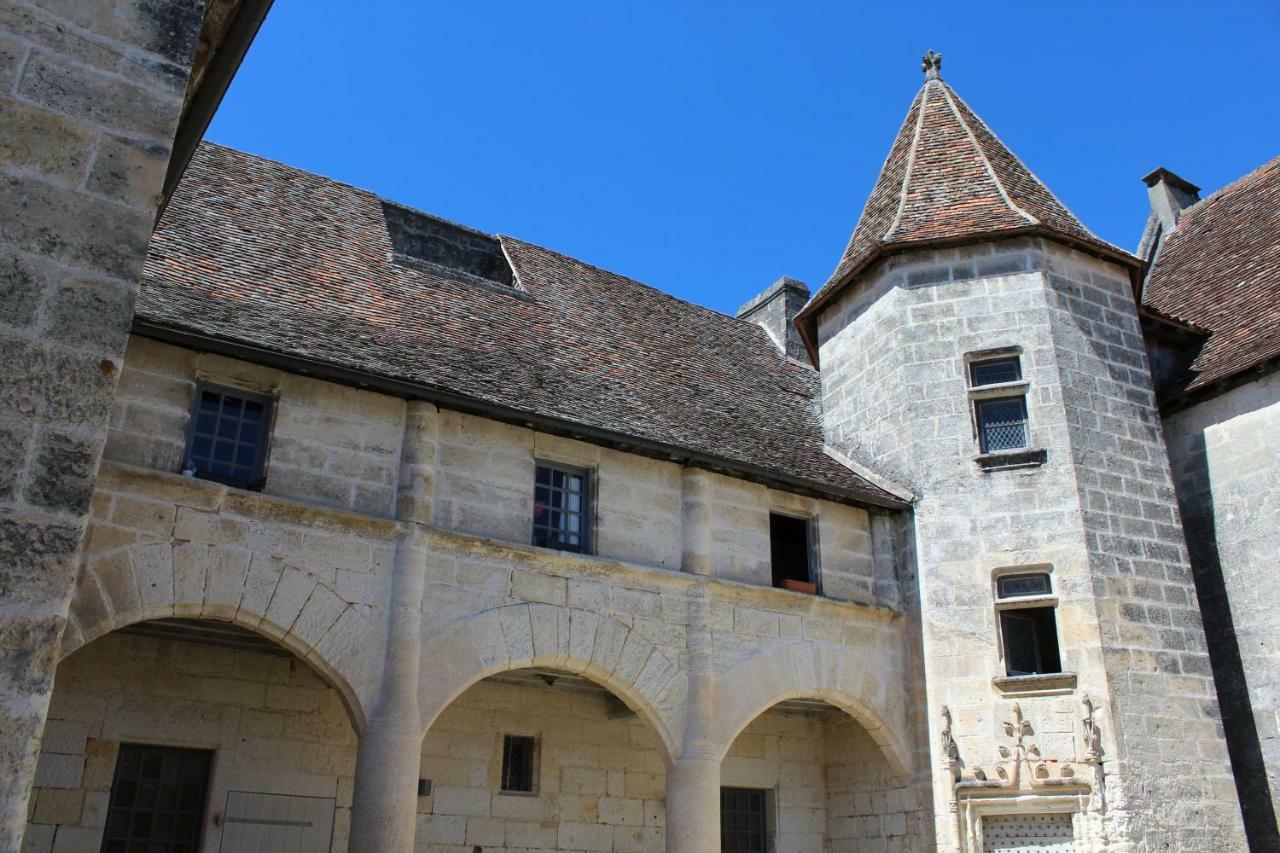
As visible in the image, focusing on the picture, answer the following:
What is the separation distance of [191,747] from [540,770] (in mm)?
3256

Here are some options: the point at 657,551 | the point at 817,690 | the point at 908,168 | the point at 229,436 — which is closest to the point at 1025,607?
the point at 817,690

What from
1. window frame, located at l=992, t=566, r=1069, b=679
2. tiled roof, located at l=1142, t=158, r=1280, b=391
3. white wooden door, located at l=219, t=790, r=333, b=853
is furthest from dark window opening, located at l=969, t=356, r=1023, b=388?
white wooden door, located at l=219, t=790, r=333, b=853

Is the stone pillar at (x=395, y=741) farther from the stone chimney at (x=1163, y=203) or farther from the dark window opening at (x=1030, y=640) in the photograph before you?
the stone chimney at (x=1163, y=203)

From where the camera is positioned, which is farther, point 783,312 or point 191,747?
point 783,312

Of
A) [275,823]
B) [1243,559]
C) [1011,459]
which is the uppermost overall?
[1011,459]

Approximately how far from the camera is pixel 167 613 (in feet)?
26.0

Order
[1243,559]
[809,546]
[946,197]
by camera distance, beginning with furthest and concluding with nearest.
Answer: [946,197] < [809,546] < [1243,559]

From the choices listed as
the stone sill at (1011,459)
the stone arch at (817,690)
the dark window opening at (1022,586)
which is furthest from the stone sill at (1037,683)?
the stone sill at (1011,459)

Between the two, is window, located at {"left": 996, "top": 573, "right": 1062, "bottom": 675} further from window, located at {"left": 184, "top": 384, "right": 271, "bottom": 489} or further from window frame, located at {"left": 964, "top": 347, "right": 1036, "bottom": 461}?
window, located at {"left": 184, "top": 384, "right": 271, "bottom": 489}

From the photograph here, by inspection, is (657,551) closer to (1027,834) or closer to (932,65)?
(1027,834)

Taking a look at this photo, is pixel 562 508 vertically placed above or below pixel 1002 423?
below

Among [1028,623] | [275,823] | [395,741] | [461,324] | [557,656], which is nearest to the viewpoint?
[395,741]

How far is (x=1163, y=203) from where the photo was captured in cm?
1745

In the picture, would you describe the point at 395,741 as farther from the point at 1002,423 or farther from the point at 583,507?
the point at 1002,423
